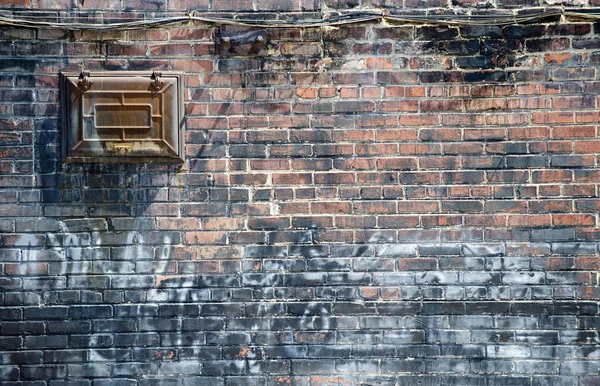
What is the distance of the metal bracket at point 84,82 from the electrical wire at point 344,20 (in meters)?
0.28

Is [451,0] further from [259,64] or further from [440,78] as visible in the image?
[259,64]

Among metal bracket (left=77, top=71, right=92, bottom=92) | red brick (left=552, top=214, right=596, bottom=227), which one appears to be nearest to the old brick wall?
red brick (left=552, top=214, right=596, bottom=227)

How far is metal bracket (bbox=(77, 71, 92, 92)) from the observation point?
3.11 metres

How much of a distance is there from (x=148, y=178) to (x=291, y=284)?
3.40ft

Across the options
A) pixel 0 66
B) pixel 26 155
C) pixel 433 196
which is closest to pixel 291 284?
pixel 433 196

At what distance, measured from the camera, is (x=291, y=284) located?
322cm

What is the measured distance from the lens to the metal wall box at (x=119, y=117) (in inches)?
123

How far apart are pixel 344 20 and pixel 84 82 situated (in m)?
1.53

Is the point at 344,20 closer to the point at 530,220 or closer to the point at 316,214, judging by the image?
the point at 316,214

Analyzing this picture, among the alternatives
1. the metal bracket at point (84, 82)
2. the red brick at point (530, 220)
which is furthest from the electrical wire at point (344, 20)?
the red brick at point (530, 220)

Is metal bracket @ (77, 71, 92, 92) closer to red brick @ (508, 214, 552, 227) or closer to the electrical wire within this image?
the electrical wire

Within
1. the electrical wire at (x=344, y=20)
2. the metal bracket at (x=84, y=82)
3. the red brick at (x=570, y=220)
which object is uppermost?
the electrical wire at (x=344, y=20)

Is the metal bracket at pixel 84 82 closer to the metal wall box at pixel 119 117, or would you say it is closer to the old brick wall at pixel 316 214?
the metal wall box at pixel 119 117

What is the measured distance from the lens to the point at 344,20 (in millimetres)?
3225
